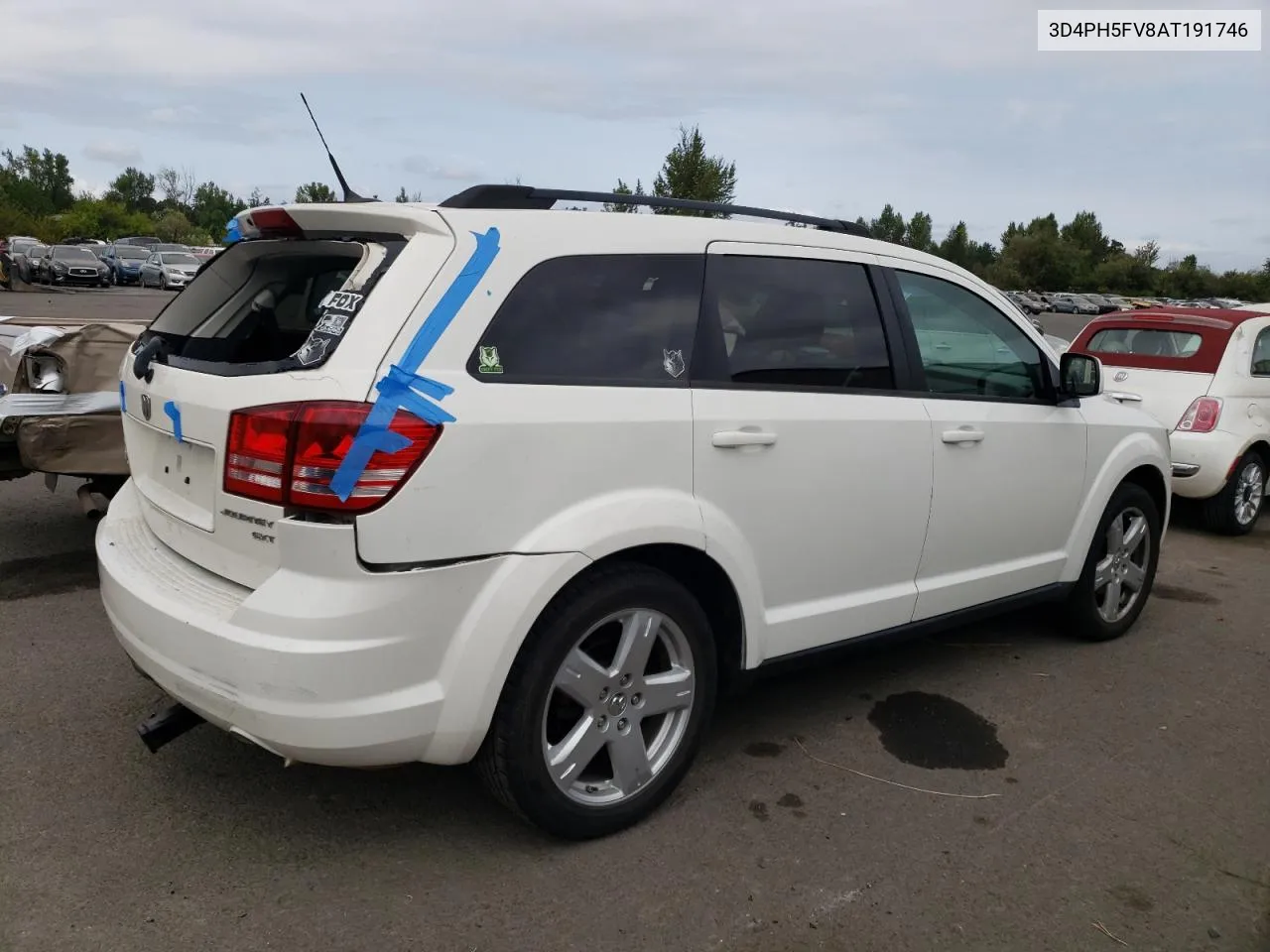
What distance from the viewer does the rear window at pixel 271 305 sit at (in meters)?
2.63

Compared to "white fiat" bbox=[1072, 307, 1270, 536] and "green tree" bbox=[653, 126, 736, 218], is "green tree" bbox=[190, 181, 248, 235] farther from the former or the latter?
"white fiat" bbox=[1072, 307, 1270, 536]

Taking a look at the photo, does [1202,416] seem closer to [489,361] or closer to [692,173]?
[489,361]

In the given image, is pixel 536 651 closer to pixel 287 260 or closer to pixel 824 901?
pixel 824 901

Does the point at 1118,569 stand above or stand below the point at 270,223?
below

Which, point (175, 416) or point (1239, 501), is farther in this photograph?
point (1239, 501)

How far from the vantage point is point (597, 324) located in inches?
116

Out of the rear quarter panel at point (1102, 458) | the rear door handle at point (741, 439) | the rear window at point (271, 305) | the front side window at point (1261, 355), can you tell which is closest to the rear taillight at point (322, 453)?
the rear window at point (271, 305)

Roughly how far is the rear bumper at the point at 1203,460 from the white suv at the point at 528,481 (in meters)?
4.32

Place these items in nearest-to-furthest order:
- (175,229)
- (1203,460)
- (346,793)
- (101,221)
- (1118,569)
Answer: (346,793) < (1118,569) < (1203,460) < (101,221) < (175,229)

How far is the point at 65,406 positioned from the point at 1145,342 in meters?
7.49

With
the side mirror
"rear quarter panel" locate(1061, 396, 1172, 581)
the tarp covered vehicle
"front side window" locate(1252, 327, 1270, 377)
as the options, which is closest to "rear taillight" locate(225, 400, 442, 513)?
the tarp covered vehicle

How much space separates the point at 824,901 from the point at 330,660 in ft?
4.81

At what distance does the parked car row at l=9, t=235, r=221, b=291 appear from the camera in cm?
3650

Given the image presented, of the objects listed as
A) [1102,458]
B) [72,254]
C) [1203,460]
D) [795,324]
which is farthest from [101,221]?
[795,324]
